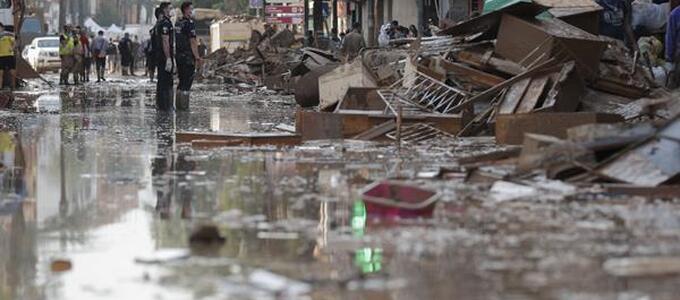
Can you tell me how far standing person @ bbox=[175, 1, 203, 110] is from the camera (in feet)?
75.2

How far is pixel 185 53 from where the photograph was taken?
2319cm

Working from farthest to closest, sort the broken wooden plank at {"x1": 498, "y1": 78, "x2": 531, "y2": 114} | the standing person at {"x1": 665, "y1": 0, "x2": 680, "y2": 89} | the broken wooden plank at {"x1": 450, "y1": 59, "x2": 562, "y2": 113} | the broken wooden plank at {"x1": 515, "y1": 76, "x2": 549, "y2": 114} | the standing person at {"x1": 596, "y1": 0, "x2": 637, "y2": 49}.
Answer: the standing person at {"x1": 596, "y1": 0, "x2": 637, "y2": 49}
the standing person at {"x1": 665, "y1": 0, "x2": 680, "y2": 89}
the broken wooden plank at {"x1": 450, "y1": 59, "x2": 562, "y2": 113}
the broken wooden plank at {"x1": 498, "y1": 78, "x2": 531, "y2": 114}
the broken wooden plank at {"x1": 515, "y1": 76, "x2": 549, "y2": 114}

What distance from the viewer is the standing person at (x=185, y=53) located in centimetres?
2292

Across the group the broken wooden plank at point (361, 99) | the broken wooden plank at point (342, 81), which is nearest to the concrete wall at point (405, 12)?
the broken wooden plank at point (342, 81)

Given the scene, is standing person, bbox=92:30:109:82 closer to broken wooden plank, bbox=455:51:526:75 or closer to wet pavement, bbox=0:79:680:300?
broken wooden plank, bbox=455:51:526:75

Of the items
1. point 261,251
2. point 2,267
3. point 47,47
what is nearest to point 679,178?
point 261,251

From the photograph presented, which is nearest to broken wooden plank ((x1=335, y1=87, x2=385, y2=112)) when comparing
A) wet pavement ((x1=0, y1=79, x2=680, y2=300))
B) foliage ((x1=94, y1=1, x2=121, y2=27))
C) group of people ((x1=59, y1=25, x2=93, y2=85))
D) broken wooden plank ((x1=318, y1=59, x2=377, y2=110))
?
broken wooden plank ((x1=318, y1=59, x2=377, y2=110))

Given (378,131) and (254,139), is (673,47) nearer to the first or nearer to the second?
(378,131)

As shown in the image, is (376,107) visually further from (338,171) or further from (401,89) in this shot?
(338,171)

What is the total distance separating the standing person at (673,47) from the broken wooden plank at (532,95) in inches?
99.5

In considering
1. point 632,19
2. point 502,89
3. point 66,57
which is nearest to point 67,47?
point 66,57

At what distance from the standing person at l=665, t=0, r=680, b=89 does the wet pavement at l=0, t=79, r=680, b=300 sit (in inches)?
178

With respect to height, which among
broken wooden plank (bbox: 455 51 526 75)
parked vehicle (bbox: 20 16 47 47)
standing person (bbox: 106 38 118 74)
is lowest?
standing person (bbox: 106 38 118 74)

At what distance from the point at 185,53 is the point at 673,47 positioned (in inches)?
363
